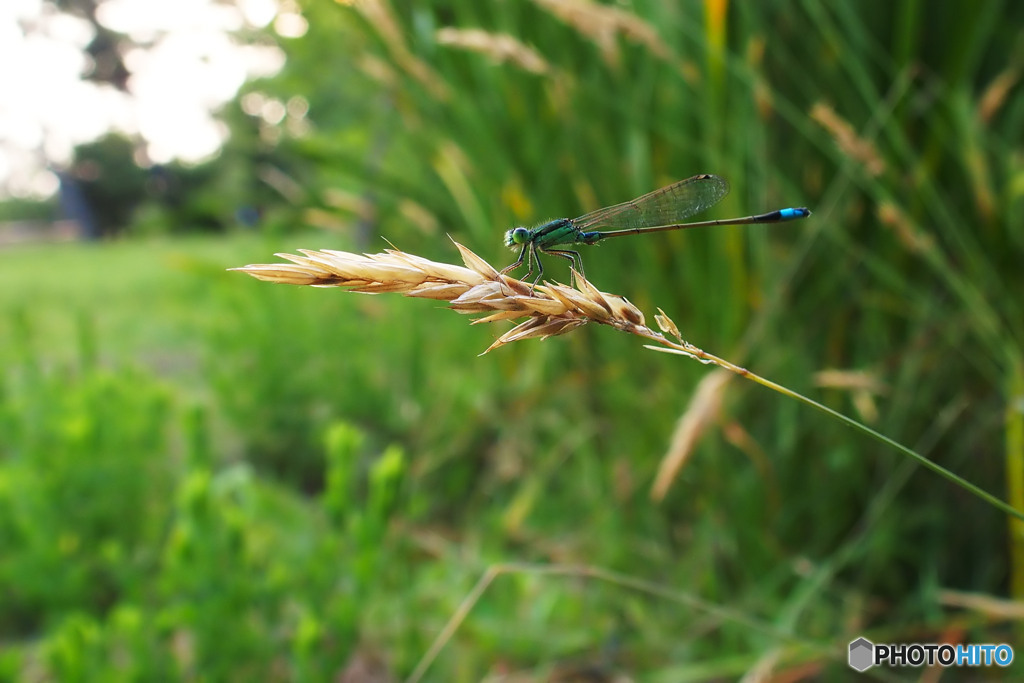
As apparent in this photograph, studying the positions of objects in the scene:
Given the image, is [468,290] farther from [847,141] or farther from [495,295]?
[847,141]

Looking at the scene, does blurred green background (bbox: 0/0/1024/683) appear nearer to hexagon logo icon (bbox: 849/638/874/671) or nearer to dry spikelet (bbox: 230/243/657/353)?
hexagon logo icon (bbox: 849/638/874/671)

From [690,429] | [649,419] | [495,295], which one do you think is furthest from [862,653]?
[495,295]

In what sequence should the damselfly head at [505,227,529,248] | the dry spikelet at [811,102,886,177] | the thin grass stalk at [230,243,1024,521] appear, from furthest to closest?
the dry spikelet at [811,102,886,177]
the damselfly head at [505,227,529,248]
the thin grass stalk at [230,243,1024,521]

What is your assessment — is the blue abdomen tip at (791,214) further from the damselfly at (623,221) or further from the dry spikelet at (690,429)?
the dry spikelet at (690,429)

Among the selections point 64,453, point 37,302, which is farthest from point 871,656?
point 37,302

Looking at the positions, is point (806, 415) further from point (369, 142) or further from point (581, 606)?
point (369, 142)

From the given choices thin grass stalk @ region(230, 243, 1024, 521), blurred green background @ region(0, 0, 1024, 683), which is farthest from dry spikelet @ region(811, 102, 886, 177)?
thin grass stalk @ region(230, 243, 1024, 521)
